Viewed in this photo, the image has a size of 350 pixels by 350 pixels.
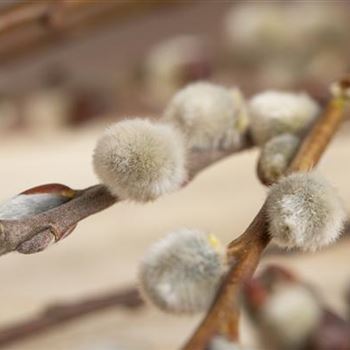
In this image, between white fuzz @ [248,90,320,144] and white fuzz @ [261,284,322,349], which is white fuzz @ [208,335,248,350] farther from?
white fuzz @ [261,284,322,349]

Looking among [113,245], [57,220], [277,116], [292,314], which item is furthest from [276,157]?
[113,245]

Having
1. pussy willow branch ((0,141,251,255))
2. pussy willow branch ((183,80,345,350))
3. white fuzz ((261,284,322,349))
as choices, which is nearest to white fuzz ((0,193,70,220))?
pussy willow branch ((0,141,251,255))

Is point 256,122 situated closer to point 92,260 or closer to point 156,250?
point 156,250

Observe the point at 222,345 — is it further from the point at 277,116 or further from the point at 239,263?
the point at 277,116

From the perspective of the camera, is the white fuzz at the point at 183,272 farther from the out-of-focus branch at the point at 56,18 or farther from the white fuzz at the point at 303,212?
the out-of-focus branch at the point at 56,18

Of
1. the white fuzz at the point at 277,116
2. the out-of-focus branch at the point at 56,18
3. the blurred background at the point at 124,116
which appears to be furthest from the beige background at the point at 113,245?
the white fuzz at the point at 277,116

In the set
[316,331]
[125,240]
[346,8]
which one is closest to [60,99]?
[125,240]
